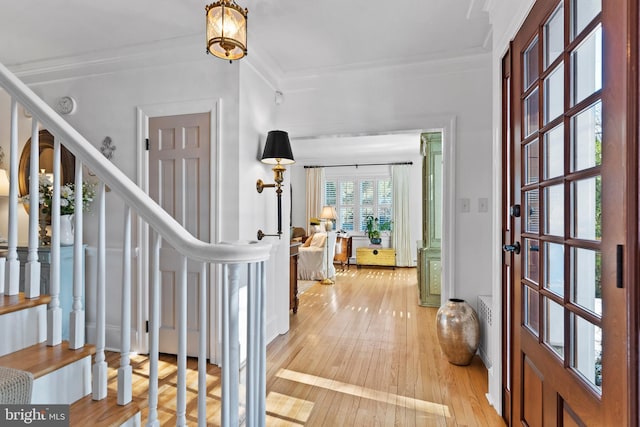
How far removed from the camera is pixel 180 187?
2.69m

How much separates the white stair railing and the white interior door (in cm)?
134

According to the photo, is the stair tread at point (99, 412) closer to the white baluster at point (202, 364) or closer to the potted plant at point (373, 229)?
the white baluster at point (202, 364)

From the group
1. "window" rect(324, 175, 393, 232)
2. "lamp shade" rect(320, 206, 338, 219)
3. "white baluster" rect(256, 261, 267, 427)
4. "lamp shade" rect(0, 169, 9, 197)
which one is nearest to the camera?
"white baluster" rect(256, 261, 267, 427)

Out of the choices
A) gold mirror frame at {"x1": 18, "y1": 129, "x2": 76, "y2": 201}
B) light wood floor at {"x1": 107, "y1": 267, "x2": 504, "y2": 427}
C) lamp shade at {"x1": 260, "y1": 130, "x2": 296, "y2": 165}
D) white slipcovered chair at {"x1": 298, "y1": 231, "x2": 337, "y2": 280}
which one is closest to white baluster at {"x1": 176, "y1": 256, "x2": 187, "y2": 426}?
light wood floor at {"x1": 107, "y1": 267, "x2": 504, "y2": 427}

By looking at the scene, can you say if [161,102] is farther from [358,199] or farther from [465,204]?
[358,199]

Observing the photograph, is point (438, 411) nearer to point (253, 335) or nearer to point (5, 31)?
point (253, 335)

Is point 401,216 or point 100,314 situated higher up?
point 401,216

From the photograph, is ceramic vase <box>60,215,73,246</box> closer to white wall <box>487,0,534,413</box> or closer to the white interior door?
the white interior door

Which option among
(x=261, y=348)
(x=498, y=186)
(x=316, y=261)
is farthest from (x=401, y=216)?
(x=261, y=348)

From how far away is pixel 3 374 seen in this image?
3.18 ft

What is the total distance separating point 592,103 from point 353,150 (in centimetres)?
586

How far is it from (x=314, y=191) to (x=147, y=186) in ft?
17.7

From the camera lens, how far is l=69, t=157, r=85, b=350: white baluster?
4.02 ft

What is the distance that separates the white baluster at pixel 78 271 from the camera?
4.02 feet
